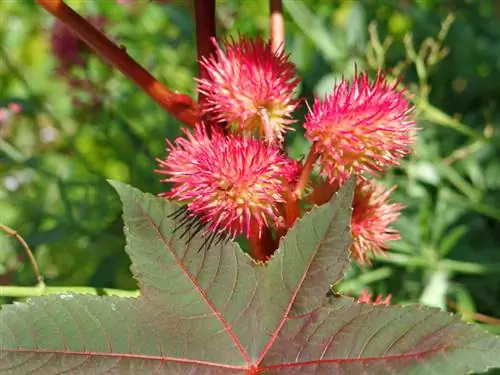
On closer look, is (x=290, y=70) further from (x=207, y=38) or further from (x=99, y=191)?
(x=99, y=191)

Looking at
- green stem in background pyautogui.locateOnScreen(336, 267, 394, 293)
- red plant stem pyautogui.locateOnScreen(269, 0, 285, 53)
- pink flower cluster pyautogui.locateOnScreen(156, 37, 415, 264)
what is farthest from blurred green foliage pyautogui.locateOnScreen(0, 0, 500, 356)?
pink flower cluster pyautogui.locateOnScreen(156, 37, 415, 264)

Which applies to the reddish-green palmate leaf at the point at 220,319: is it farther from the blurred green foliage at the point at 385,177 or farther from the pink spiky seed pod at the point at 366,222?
the blurred green foliage at the point at 385,177

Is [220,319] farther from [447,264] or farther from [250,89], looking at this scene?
[447,264]

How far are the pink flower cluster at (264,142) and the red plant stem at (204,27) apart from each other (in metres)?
0.02

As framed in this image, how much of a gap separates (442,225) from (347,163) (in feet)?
3.07

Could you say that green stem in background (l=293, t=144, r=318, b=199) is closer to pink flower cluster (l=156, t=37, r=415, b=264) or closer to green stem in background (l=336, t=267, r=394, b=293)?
pink flower cluster (l=156, t=37, r=415, b=264)

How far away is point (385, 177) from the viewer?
68.2 inches

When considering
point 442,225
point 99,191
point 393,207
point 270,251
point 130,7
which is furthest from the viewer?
point 130,7

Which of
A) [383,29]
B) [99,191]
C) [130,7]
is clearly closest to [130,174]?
[99,191]

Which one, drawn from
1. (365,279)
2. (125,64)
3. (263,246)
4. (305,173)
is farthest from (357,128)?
(365,279)

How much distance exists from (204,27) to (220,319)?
379 mm

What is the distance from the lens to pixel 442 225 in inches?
67.8

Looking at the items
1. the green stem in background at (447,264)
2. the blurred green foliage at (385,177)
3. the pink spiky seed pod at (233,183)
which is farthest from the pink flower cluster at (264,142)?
the green stem in background at (447,264)

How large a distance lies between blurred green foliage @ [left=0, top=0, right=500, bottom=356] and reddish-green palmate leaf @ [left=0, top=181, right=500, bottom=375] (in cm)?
62
